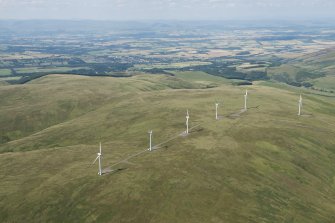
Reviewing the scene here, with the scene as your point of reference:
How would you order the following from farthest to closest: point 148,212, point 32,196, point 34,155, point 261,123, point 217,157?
point 261,123 < point 34,155 < point 217,157 < point 32,196 < point 148,212

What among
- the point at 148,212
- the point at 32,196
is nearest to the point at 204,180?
the point at 148,212

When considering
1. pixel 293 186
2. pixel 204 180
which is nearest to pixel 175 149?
pixel 204 180

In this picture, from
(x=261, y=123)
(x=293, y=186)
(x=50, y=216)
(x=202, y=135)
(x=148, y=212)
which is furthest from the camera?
(x=261, y=123)

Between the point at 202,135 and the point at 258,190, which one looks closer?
the point at 258,190

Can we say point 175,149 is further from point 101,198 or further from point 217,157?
point 101,198

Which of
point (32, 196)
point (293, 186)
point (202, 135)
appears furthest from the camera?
point (202, 135)

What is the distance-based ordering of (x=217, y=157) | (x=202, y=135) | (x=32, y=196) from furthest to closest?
(x=202, y=135)
(x=217, y=157)
(x=32, y=196)

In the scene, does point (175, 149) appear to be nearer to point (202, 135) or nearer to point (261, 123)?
point (202, 135)

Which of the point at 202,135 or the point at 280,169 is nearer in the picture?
the point at 280,169

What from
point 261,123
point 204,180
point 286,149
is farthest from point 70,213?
point 261,123
